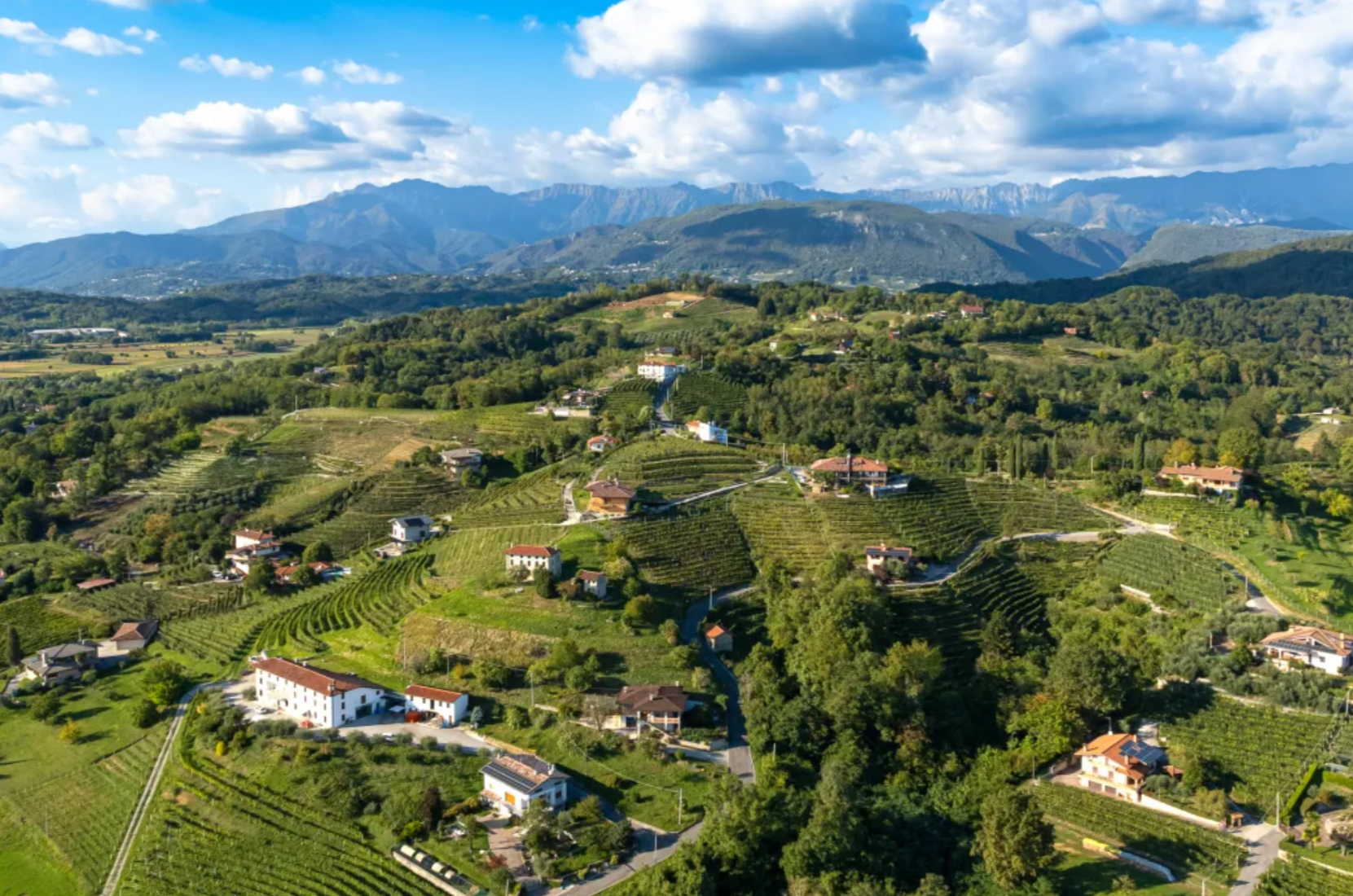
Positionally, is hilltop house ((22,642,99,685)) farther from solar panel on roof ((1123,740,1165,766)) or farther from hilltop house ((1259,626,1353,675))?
hilltop house ((1259,626,1353,675))

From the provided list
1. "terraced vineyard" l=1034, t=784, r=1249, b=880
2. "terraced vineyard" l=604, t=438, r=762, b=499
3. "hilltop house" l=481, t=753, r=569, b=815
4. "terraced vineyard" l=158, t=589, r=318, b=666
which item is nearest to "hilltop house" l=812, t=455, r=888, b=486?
"terraced vineyard" l=604, t=438, r=762, b=499

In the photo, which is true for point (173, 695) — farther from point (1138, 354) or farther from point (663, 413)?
point (1138, 354)

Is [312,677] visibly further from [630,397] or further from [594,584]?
[630,397]

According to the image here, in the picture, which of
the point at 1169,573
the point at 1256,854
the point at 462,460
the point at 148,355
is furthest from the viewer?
the point at 148,355

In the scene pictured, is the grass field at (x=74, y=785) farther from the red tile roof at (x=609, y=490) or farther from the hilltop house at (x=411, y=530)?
the red tile roof at (x=609, y=490)

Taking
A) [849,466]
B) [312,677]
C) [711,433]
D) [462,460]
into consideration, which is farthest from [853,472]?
[312,677]

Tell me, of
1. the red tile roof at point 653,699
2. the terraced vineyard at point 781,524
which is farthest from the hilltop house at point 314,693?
the terraced vineyard at point 781,524
